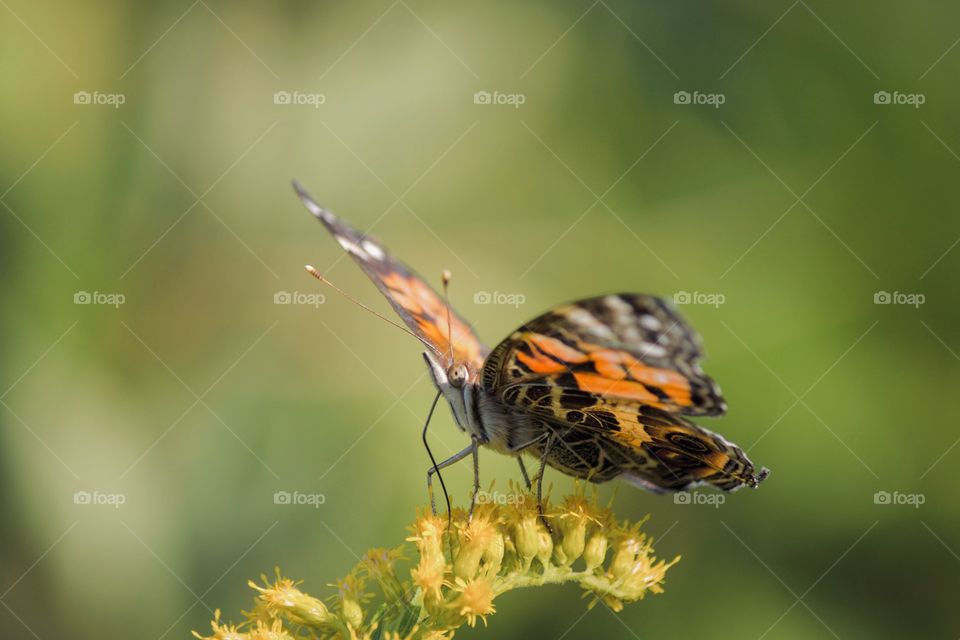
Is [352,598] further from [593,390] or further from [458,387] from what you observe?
[593,390]

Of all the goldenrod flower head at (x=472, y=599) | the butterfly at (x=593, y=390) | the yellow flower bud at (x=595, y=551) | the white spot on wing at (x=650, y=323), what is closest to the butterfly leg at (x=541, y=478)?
the butterfly at (x=593, y=390)

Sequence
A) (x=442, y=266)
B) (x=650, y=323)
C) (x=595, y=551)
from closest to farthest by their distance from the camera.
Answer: (x=650, y=323), (x=595, y=551), (x=442, y=266)

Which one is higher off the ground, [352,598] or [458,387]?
[458,387]

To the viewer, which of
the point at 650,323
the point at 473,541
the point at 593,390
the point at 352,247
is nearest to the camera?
Result: the point at 650,323

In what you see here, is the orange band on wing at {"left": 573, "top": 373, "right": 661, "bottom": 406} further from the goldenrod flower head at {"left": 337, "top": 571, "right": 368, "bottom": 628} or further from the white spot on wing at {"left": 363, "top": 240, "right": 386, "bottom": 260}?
the white spot on wing at {"left": 363, "top": 240, "right": 386, "bottom": 260}

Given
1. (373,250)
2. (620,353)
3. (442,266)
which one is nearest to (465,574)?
(620,353)

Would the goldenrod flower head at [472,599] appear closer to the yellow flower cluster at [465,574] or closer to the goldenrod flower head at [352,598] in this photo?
the yellow flower cluster at [465,574]

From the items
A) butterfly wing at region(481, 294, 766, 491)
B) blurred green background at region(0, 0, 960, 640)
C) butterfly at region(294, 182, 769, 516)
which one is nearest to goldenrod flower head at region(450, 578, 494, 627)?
butterfly at region(294, 182, 769, 516)

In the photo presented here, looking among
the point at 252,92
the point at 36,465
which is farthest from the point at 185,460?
the point at 252,92
